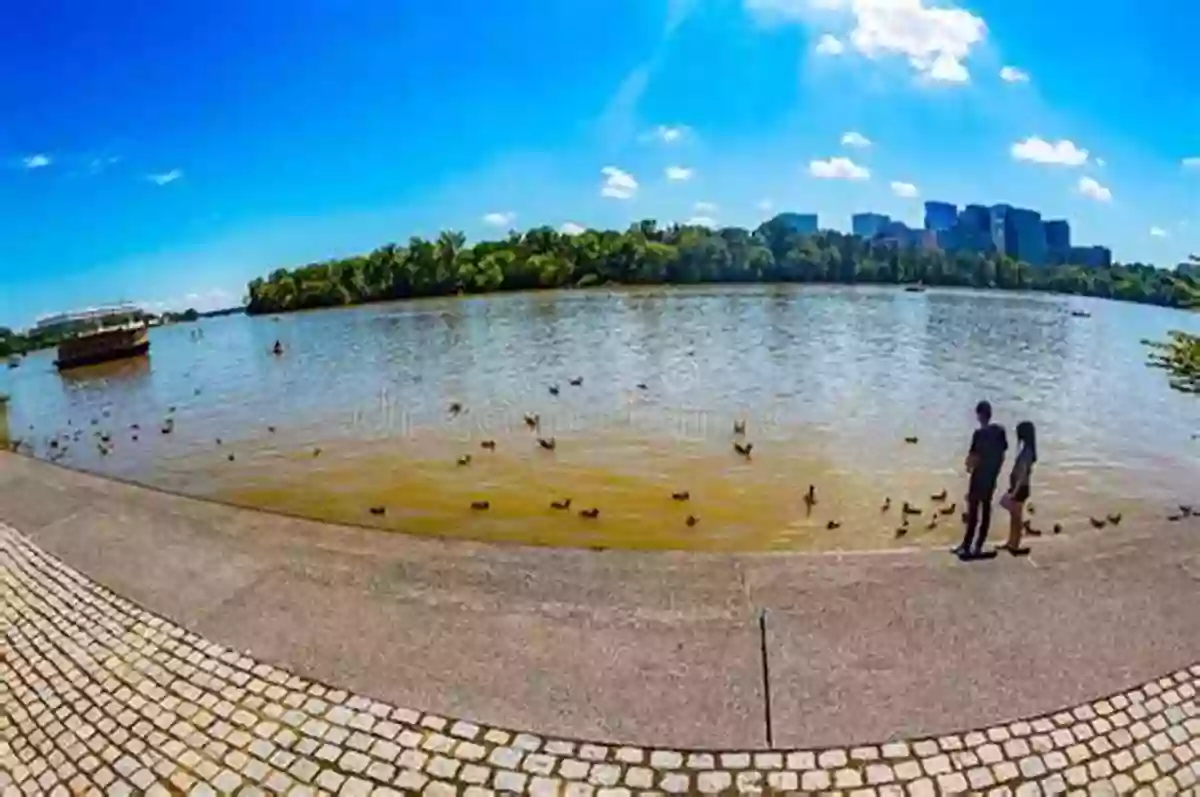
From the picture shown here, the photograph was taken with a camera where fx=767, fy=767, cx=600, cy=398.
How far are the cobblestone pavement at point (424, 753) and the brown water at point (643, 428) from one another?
19.3 ft

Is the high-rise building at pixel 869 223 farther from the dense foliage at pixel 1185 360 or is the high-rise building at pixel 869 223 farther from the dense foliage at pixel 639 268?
the dense foliage at pixel 1185 360

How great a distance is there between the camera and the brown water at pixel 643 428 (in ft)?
44.0

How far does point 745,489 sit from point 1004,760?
9.31 meters

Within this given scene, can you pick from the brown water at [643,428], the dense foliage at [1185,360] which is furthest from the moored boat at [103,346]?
the dense foliage at [1185,360]

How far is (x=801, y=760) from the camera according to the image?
17.2 ft

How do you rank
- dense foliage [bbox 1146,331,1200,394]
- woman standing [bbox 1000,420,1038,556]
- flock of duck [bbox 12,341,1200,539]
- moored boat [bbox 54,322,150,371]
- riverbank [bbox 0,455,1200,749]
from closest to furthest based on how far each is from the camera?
1. riverbank [bbox 0,455,1200,749]
2. woman standing [bbox 1000,420,1038,556]
3. flock of duck [bbox 12,341,1200,539]
4. dense foliage [bbox 1146,331,1200,394]
5. moored boat [bbox 54,322,150,371]

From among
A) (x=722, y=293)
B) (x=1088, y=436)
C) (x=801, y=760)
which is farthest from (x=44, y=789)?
(x=722, y=293)

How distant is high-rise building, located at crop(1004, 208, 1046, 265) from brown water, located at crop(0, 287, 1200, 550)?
11194cm

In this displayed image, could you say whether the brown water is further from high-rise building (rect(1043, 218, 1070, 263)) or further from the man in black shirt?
high-rise building (rect(1043, 218, 1070, 263))

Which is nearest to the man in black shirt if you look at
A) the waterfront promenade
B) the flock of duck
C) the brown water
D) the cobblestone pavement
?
the waterfront promenade

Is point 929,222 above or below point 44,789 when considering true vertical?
above

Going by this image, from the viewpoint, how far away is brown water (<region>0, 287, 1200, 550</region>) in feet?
44.0

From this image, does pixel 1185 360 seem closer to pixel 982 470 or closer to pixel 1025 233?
pixel 982 470

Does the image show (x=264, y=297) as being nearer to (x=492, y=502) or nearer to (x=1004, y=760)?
(x=492, y=502)
